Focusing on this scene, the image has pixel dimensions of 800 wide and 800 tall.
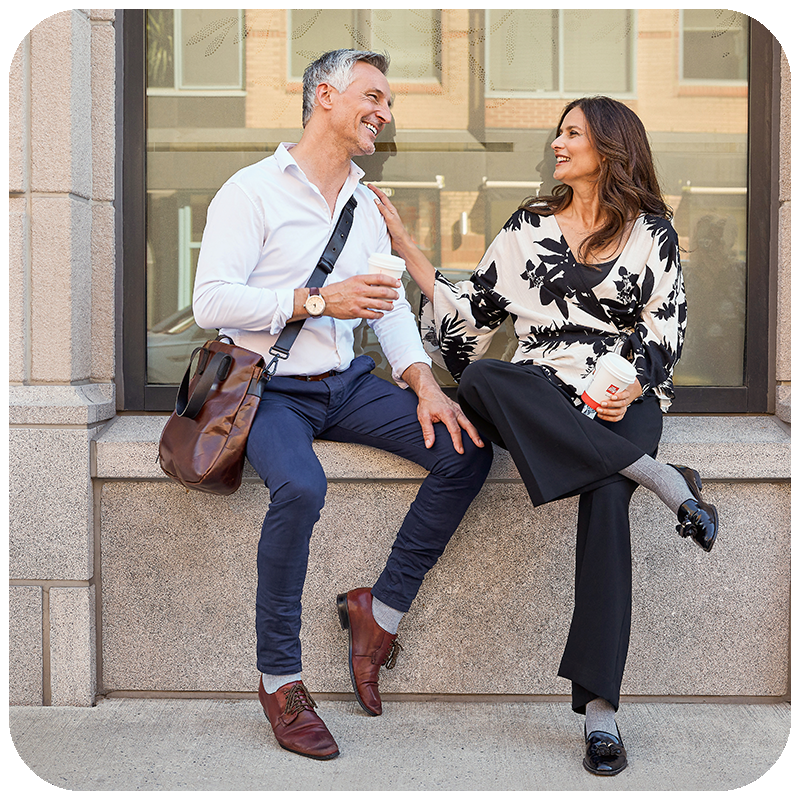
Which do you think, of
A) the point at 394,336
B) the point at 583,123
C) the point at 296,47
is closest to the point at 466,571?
the point at 394,336

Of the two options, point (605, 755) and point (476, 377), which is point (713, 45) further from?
point (605, 755)

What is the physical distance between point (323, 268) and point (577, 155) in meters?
1.01

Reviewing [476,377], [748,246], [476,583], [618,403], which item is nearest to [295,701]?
[476,583]

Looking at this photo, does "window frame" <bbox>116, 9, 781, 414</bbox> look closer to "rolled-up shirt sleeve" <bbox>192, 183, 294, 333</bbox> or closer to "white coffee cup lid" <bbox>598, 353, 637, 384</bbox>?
"rolled-up shirt sleeve" <bbox>192, 183, 294, 333</bbox>

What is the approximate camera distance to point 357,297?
2820mm

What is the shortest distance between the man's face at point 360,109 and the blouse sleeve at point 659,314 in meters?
1.09

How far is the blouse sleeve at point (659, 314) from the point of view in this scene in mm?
2971

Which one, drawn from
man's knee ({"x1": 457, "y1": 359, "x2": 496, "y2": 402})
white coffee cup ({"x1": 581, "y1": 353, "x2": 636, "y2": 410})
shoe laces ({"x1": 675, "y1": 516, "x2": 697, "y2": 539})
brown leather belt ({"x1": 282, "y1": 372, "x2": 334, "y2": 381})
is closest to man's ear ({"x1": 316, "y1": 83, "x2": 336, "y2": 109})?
brown leather belt ({"x1": 282, "y1": 372, "x2": 334, "y2": 381})

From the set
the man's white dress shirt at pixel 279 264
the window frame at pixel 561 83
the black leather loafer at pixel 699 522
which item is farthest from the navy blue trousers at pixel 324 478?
the window frame at pixel 561 83

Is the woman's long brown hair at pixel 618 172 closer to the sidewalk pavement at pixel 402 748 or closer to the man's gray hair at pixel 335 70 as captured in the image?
the man's gray hair at pixel 335 70

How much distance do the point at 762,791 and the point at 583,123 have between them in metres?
2.30

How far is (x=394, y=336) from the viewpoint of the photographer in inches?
129

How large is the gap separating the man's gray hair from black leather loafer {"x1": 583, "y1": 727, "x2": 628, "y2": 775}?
7.93ft

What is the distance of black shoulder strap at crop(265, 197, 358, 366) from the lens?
9.66 feet
